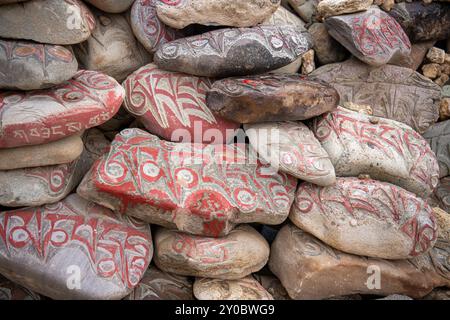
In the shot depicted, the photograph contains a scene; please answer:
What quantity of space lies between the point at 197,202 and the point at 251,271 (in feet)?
1.42

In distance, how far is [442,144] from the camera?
8.79ft

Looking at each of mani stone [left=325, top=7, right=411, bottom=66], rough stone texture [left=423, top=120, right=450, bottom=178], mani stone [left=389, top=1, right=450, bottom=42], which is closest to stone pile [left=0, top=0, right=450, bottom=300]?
mani stone [left=325, top=7, right=411, bottom=66]

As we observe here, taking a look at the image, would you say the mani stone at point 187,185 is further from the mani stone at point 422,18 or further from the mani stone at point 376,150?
the mani stone at point 422,18

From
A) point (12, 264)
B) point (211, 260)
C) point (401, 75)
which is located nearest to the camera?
point (12, 264)

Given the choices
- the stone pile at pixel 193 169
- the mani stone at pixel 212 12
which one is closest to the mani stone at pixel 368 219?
the stone pile at pixel 193 169

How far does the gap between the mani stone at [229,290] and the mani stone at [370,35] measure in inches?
A: 51.7

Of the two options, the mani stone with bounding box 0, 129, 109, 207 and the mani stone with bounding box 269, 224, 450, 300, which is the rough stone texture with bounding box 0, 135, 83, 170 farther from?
the mani stone with bounding box 269, 224, 450, 300

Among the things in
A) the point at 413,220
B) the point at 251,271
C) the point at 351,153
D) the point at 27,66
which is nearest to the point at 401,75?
the point at 351,153

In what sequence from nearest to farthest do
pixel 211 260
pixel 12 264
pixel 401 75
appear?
pixel 12 264, pixel 211 260, pixel 401 75

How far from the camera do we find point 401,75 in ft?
8.38

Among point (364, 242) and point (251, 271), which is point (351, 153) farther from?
point (251, 271)

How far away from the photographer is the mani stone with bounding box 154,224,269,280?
74.7 inches

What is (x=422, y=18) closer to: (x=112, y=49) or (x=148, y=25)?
(x=148, y=25)

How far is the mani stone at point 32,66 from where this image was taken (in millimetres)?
1784
